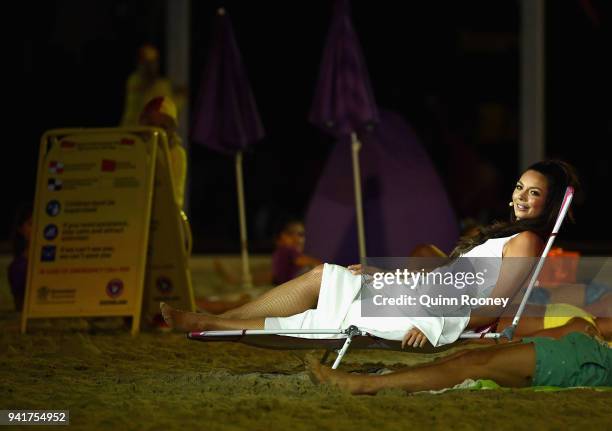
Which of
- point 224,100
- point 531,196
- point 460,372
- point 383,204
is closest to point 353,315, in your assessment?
point 460,372

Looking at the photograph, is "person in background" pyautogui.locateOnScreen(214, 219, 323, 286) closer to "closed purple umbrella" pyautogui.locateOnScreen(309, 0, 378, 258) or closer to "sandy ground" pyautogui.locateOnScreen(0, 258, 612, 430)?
"closed purple umbrella" pyautogui.locateOnScreen(309, 0, 378, 258)

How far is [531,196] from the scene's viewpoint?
5.12 metres

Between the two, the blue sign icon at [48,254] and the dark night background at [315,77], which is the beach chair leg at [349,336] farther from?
the dark night background at [315,77]

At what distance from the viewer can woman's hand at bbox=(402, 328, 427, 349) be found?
190 inches

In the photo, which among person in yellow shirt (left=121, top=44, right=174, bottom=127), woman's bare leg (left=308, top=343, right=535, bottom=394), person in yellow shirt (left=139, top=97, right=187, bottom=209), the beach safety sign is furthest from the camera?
person in yellow shirt (left=121, top=44, right=174, bottom=127)

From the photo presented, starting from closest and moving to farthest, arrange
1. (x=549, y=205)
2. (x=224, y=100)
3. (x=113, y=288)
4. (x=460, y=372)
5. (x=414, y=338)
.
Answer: (x=460, y=372)
(x=414, y=338)
(x=549, y=205)
(x=113, y=288)
(x=224, y=100)

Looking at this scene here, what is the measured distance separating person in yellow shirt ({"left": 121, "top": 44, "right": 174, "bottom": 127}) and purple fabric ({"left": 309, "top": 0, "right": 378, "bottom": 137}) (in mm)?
1264

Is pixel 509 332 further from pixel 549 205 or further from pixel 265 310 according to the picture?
pixel 265 310

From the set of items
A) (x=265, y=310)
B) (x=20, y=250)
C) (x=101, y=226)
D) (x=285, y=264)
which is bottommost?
(x=285, y=264)

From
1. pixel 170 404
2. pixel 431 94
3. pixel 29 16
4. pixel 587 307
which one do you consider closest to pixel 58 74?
pixel 29 16

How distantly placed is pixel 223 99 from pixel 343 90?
117 cm

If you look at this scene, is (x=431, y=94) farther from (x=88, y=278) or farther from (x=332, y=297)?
(x=332, y=297)

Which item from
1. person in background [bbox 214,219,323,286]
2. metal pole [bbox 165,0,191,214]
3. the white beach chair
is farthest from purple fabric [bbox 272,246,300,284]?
the white beach chair

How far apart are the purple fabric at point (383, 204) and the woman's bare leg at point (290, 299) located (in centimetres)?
384
